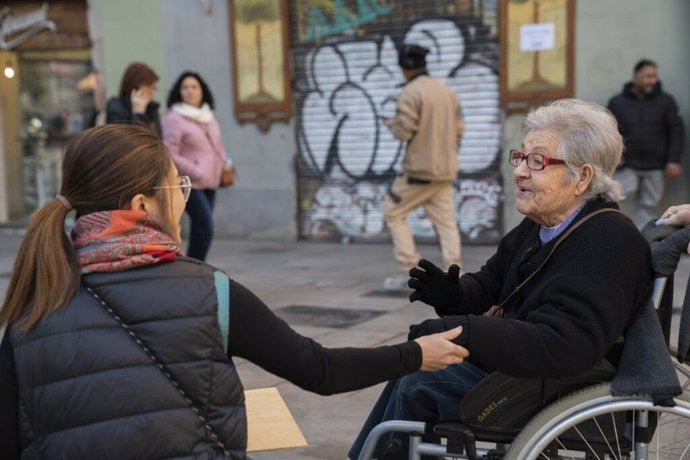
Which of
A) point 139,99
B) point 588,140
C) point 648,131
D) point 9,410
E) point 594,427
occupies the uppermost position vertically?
point 139,99

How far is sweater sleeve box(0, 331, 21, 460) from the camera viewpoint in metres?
1.95

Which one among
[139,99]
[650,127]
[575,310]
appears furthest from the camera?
[650,127]

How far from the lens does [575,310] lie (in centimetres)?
237

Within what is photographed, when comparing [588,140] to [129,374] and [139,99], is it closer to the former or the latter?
[129,374]

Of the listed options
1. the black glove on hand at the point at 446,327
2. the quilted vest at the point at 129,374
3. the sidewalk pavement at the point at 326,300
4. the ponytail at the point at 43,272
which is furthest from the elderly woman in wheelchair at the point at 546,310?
the sidewalk pavement at the point at 326,300

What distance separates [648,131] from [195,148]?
4021 millimetres

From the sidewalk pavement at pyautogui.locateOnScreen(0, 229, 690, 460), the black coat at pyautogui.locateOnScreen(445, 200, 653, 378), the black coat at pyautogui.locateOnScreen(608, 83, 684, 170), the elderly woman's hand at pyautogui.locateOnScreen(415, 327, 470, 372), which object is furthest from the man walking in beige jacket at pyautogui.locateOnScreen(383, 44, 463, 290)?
the elderly woman's hand at pyautogui.locateOnScreen(415, 327, 470, 372)

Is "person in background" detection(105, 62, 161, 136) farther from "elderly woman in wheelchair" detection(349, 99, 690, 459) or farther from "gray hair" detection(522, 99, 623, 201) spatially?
"gray hair" detection(522, 99, 623, 201)

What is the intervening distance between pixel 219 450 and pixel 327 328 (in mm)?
3955

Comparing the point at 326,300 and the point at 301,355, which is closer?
the point at 301,355

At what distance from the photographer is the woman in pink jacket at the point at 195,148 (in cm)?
682

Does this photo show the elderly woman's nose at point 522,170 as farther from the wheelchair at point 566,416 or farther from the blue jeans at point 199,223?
the blue jeans at point 199,223

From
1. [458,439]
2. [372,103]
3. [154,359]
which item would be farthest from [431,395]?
[372,103]

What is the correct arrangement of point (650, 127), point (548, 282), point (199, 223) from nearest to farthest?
1. point (548, 282)
2. point (199, 223)
3. point (650, 127)
